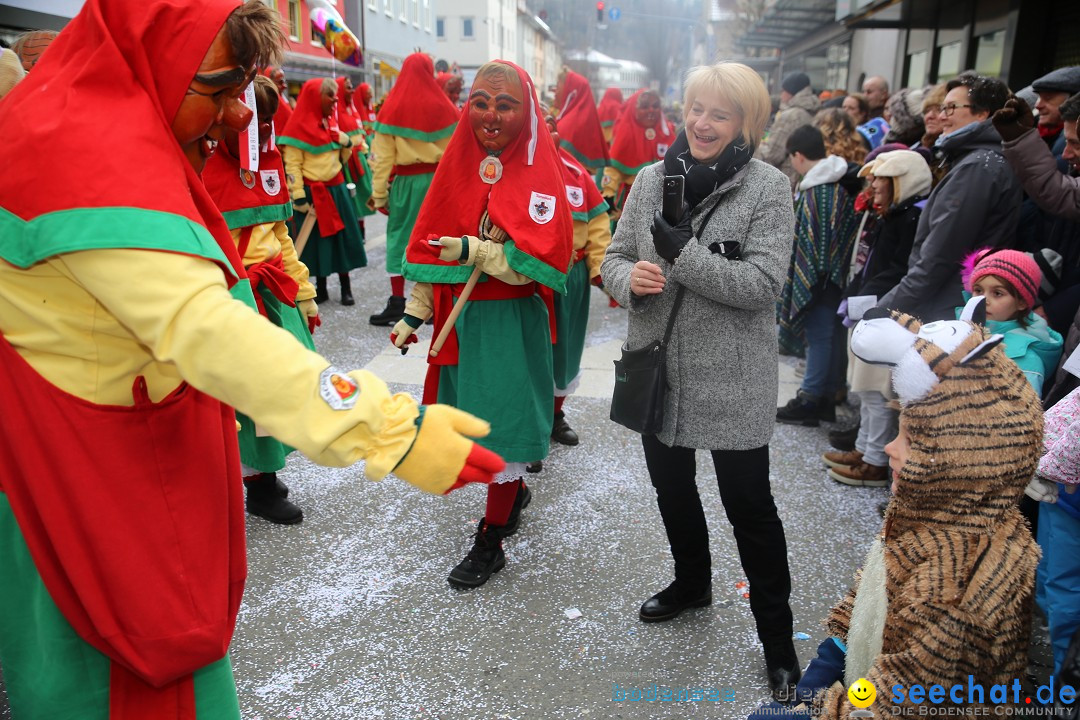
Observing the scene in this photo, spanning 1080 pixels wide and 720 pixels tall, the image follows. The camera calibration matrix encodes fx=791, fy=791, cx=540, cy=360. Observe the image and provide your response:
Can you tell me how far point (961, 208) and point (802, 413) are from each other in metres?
1.86

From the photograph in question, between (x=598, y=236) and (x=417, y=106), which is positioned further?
(x=417, y=106)

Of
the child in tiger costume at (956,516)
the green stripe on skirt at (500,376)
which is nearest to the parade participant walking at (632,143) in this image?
the green stripe on skirt at (500,376)

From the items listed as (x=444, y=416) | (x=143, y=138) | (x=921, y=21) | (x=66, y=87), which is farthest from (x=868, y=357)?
(x=921, y=21)

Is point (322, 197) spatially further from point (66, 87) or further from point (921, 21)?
point (921, 21)

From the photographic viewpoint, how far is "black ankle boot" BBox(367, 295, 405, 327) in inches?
278

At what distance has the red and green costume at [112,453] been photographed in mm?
1267

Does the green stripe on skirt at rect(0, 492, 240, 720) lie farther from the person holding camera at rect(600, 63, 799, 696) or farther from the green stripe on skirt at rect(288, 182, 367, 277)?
the green stripe on skirt at rect(288, 182, 367, 277)

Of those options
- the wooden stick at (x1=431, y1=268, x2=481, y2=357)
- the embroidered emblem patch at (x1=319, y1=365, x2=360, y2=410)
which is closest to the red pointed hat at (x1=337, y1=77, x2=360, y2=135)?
the wooden stick at (x1=431, y1=268, x2=481, y2=357)

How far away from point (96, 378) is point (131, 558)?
1.08ft

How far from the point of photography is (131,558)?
56.1 inches

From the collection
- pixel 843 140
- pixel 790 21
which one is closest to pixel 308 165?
pixel 843 140

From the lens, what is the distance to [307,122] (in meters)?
6.67

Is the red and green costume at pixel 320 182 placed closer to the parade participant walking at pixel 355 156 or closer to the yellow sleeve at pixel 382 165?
the yellow sleeve at pixel 382 165

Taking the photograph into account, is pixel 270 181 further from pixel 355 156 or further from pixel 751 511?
pixel 355 156
